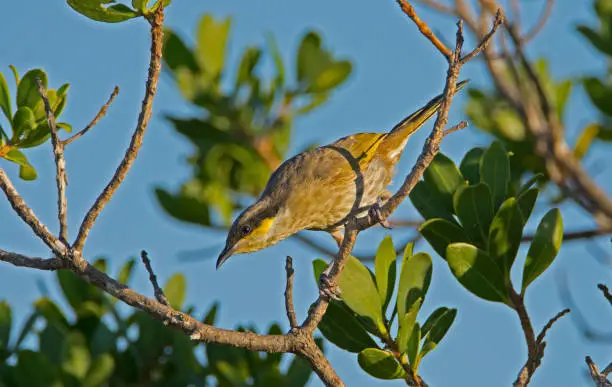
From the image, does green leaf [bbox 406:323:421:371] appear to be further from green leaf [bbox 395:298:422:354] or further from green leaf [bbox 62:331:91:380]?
green leaf [bbox 62:331:91:380]

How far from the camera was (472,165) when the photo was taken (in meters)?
3.84

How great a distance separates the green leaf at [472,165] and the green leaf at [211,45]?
2728 mm

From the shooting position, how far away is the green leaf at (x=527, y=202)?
3396 millimetres

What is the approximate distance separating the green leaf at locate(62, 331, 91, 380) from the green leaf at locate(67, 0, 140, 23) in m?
1.59

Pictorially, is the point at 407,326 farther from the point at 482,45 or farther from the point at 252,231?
the point at 252,231

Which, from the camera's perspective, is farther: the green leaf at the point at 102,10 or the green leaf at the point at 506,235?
the green leaf at the point at 506,235

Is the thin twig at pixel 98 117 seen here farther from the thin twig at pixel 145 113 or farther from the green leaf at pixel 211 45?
the green leaf at pixel 211 45

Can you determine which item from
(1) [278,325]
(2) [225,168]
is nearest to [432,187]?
(1) [278,325]

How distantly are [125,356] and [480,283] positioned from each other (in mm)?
1752

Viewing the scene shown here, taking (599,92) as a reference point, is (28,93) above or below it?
below

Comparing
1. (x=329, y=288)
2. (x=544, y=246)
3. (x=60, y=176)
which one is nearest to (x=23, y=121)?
(x=60, y=176)

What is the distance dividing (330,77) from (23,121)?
3215mm

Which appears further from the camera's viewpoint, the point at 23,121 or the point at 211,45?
the point at 211,45

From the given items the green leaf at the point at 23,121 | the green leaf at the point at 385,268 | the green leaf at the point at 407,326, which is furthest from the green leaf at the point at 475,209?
the green leaf at the point at 23,121
